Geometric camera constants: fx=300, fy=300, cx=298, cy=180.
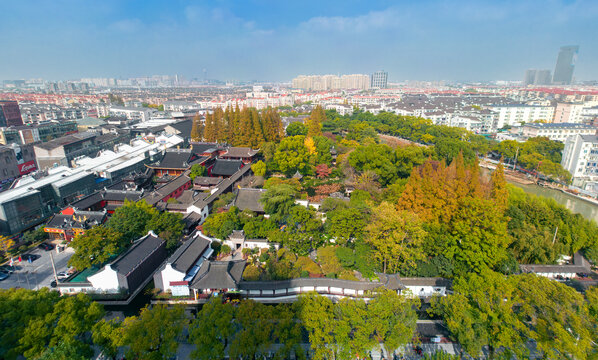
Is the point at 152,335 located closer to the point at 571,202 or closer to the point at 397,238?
the point at 397,238

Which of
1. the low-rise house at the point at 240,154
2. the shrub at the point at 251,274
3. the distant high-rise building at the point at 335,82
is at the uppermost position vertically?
the distant high-rise building at the point at 335,82

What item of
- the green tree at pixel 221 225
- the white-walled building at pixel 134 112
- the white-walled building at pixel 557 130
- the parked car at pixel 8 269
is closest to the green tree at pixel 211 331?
the green tree at pixel 221 225

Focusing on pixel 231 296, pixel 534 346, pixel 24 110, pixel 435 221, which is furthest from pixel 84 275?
pixel 24 110

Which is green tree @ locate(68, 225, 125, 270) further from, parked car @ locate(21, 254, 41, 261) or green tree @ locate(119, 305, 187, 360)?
green tree @ locate(119, 305, 187, 360)

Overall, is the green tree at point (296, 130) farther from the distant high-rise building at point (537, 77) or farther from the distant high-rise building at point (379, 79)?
the distant high-rise building at point (537, 77)

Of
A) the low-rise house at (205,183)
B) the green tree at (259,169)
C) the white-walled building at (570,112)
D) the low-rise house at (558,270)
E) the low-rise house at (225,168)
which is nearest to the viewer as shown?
the low-rise house at (558,270)
